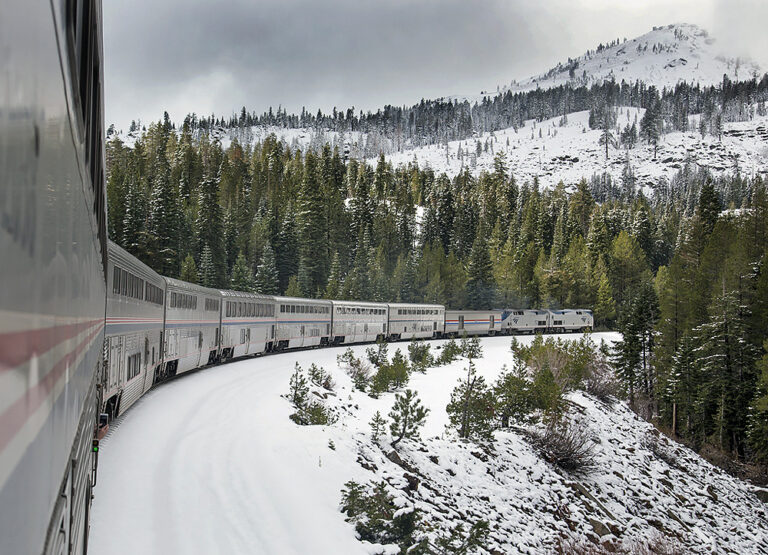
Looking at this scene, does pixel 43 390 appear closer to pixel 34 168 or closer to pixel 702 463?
pixel 34 168

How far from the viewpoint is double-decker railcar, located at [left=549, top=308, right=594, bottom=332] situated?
216ft

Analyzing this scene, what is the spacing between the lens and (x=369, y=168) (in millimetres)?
150000

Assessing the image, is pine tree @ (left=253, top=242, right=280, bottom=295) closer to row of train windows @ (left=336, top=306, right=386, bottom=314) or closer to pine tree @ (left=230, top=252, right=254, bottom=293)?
pine tree @ (left=230, top=252, right=254, bottom=293)

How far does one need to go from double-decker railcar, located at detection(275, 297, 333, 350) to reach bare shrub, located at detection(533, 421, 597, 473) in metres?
16.9

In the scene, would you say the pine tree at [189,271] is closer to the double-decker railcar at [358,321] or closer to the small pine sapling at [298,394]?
the double-decker railcar at [358,321]

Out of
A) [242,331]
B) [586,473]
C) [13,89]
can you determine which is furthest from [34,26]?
[242,331]

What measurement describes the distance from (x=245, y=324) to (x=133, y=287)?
51.2 ft

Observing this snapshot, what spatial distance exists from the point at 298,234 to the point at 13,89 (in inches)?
3296

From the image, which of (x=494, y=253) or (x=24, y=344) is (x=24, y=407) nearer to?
(x=24, y=344)

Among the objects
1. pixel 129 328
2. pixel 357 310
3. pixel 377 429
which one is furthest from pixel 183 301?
pixel 357 310

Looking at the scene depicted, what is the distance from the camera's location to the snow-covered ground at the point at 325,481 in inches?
368

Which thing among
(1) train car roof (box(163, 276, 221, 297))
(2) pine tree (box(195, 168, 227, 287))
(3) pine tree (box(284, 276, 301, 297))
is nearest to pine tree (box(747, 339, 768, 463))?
(1) train car roof (box(163, 276, 221, 297))

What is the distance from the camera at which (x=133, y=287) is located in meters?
13.7

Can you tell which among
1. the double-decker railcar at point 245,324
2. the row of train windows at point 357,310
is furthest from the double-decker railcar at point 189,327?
the row of train windows at point 357,310
